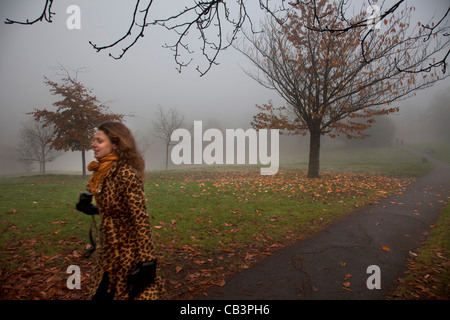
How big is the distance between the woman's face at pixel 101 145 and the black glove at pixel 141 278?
3.76 feet

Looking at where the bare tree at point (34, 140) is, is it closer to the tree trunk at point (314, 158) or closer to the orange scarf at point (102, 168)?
the tree trunk at point (314, 158)

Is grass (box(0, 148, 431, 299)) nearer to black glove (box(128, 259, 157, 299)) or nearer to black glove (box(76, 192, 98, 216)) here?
black glove (box(128, 259, 157, 299))

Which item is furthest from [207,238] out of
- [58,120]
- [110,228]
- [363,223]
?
[58,120]

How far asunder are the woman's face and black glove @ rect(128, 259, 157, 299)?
3.76ft

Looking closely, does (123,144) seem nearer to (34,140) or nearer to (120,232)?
(120,232)

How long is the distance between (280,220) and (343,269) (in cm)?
250

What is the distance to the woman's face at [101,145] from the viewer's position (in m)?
2.29

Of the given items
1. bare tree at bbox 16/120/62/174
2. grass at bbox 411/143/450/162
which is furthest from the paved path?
bare tree at bbox 16/120/62/174

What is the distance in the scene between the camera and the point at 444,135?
159 feet

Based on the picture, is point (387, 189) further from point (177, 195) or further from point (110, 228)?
point (110, 228)

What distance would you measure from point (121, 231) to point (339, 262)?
3781 mm

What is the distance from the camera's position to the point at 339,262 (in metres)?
4.05

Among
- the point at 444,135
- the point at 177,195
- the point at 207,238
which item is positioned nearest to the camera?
the point at 207,238

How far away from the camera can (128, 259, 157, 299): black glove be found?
77.1 inches
